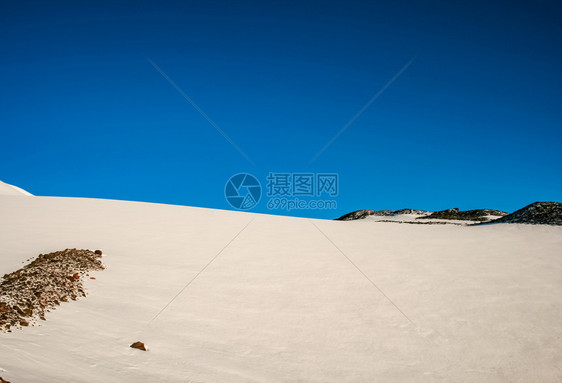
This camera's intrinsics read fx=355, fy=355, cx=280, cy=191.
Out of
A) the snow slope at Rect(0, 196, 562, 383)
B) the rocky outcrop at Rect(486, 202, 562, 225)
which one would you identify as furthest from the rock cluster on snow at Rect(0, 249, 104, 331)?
the rocky outcrop at Rect(486, 202, 562, 225)

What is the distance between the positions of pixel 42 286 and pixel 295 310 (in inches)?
157

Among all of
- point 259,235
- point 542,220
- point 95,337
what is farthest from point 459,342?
point 542,220

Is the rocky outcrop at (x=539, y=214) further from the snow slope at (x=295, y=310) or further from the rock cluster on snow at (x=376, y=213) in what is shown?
the rock cluster on snow at (x=376, y=213)

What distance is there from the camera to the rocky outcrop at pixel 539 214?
1266cm

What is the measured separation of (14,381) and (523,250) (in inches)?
419

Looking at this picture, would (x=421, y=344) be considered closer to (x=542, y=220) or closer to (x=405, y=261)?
(x=405, y=261)

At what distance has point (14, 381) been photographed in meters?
2.83

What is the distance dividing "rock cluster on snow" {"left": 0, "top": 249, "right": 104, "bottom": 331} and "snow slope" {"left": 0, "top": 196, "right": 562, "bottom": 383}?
204mm

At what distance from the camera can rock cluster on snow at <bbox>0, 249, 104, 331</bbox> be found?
15.0 ft

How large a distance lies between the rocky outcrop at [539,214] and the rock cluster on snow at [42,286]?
13935mm

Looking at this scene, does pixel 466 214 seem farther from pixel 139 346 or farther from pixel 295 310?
pixel 139 346

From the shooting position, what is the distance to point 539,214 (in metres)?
13.5

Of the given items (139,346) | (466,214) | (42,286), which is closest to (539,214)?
(466,214)

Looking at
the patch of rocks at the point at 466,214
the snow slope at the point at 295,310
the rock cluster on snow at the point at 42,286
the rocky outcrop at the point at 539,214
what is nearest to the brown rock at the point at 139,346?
the snow slope at the point at 295,310
